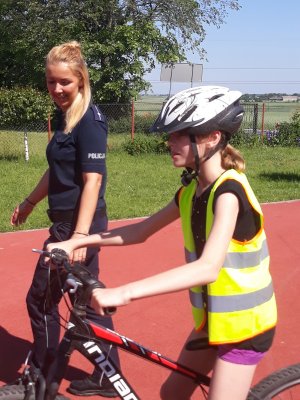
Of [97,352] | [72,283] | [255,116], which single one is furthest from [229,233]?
[255,116]

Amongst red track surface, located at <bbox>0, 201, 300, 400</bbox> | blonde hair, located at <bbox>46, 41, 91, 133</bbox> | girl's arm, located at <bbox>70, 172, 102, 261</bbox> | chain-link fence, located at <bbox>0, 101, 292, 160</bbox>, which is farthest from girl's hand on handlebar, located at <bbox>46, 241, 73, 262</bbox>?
chain-link fence, located at <bbox>0, 101, 292, 160</bbox>

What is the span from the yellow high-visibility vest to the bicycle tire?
0.33 m

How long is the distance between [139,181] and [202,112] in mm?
11141

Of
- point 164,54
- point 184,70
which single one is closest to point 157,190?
point 184,70

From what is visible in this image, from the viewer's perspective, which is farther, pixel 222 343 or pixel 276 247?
pixel 276 247

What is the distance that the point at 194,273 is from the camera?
2219mm

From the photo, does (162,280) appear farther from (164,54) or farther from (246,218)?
(164,54)

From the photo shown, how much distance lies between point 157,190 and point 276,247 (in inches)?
192

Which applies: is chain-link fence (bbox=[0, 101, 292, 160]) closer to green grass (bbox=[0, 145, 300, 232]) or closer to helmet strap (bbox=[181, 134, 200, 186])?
green grass (bbox=[0, 145, 300, 232])

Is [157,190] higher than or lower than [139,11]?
Result: lower

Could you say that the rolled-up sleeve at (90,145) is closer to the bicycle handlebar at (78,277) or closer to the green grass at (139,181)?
the bicycle handlebar at (78,277)

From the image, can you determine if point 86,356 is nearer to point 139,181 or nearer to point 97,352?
point 97,352

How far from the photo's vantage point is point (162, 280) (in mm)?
2170

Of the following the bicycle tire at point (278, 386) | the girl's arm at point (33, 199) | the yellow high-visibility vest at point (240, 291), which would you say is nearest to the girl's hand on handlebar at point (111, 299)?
the yellow high-visibility vest at point (240, 291)
